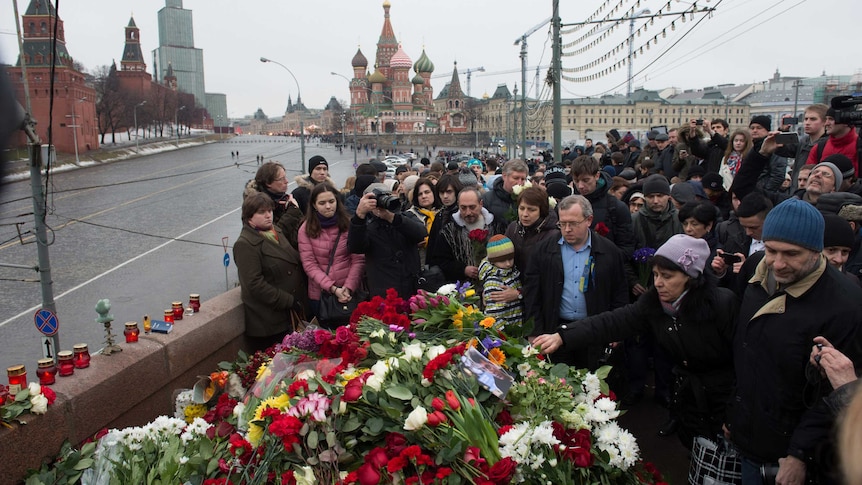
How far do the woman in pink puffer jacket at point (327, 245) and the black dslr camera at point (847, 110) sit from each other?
4171 mm

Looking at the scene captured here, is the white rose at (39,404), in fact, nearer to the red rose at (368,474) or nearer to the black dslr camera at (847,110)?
the red rose at (368,474)

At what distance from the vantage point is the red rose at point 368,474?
7.54 ft

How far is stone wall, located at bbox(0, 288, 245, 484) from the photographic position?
2.98 m

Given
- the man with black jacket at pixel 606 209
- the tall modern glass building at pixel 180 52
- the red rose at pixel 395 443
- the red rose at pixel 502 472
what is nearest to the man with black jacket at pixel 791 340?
the red rose at pixel 502 472

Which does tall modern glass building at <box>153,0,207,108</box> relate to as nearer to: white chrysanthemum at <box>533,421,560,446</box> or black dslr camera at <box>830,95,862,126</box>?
black dslr camera at <box>830,95,862,126</box>

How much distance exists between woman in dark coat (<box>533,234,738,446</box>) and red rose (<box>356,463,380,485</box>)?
4.21 feet

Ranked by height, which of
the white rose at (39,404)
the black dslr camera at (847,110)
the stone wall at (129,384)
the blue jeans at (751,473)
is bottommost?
the blue jeans at (751,473)

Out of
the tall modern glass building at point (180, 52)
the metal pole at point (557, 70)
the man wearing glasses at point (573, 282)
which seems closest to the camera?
the man wearing glasses at point (573, 282)

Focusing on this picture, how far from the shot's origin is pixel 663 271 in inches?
126

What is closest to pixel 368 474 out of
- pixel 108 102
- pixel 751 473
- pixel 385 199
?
pixel 751 473

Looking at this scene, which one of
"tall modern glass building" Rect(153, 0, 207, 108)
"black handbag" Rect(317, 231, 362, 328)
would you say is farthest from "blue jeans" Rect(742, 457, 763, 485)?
"tall modern glass building" Rect(153, 0, 207, 108)

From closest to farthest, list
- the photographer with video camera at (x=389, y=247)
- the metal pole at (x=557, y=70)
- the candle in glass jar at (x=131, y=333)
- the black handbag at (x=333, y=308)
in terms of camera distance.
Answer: the candle in glass jar at (x=131, y=333) → the photographer with video camera at (x=389, y=247) → the black handbag at (x=333, y=308) → the metal pole at (x=557, y=70)

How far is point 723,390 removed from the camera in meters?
3.16

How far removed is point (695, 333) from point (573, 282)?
112cm
